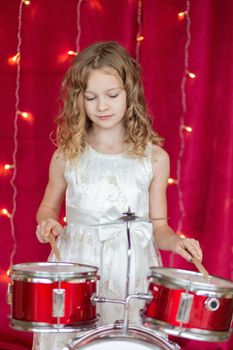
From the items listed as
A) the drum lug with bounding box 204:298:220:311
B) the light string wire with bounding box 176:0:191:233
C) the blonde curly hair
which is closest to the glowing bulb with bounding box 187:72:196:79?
the light string wire with bounding box 176:0:191:233

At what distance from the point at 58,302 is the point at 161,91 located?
126cm

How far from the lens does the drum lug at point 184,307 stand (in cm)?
146

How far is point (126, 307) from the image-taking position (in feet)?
5.04

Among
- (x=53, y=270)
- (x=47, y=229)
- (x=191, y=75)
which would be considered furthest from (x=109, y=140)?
(x=191, y=75)

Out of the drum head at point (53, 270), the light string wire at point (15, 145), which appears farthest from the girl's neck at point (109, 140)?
the light string wire at point (15, 145)

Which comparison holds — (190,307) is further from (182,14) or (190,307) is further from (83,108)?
(182,14)

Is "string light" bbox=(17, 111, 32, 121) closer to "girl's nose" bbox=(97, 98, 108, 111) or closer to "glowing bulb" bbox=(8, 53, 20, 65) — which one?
"glowing bulb" bbox=(8, 53, 20, 65)

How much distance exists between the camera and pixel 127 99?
6.47 ft

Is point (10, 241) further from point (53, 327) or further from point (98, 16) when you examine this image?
point (53, 327)

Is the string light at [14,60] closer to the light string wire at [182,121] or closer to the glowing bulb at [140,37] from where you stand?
the glowing bulb at [140,37]

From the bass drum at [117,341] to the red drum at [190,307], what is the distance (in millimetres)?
43

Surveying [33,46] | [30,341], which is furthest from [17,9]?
[30,341]

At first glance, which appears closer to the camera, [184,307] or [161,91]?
[184,307]

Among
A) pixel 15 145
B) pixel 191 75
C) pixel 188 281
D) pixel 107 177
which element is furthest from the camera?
pixel 15 145
